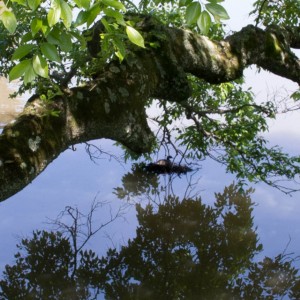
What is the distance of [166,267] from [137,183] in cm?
324

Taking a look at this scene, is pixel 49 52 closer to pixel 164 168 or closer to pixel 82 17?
pixel 82 17

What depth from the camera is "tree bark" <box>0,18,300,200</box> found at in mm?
2391

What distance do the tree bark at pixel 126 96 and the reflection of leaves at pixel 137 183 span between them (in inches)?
165

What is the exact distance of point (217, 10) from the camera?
1.50 m

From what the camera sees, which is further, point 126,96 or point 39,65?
point 126,96

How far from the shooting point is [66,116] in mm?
2646

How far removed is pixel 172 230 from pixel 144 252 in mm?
793

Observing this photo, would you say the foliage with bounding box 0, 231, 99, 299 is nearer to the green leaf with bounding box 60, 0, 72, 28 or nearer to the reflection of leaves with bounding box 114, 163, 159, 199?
the reflection of leaves with bounding box 114, 163, 159, 199

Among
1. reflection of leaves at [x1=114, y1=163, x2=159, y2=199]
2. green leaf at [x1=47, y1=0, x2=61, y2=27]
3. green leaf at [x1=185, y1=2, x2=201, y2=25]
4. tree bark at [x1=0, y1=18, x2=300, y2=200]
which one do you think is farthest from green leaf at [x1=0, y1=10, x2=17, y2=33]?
reflection of leaves at [x1=114, y1=163, x2=159, y2=199]

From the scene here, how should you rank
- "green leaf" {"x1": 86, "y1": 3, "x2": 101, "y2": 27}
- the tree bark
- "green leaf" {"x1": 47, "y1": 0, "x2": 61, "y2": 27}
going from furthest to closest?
the tree bark < "green leaf" {"x1": 86, "y1": 3, "x2": 101, "y2": 27} < "green leaf" {"x1": 47, "y1": 0, "x2": 61, "y2": 27}

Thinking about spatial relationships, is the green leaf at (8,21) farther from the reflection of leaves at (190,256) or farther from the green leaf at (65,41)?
the reflection of leaves at (190,256)

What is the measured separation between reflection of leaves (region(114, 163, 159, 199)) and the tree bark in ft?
13.8

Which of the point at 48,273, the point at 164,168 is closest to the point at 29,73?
the point at 48,273

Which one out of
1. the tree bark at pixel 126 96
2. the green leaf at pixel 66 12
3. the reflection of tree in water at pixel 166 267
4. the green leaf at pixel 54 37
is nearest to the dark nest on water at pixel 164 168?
the reflection of tree in water at pixel 166 267
